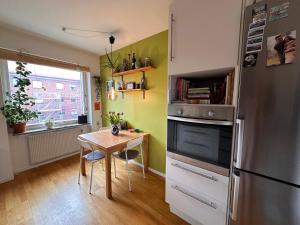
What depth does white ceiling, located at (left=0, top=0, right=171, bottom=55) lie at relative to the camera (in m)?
1.56

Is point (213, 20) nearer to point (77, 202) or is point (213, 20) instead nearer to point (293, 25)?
point (293, 25)

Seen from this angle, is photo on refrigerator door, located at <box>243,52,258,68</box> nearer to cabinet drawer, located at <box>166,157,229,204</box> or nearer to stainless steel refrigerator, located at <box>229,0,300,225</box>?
stainless steel refrigerator, located at <box>229,0,300,225</box>

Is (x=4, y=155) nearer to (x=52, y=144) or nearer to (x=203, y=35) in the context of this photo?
(x=52, y=144)

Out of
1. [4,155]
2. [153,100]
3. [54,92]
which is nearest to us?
[4,155]

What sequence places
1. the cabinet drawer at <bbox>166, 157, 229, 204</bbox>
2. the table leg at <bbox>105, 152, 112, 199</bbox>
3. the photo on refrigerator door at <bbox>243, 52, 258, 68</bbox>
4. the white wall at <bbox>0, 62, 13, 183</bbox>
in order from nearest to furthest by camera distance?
the photo on refrigerator door at <bbox>243, 52, 258, 68</bbox> → the cabinet drawer at <bbox>166, 157, 229, 204</bbox> → the table leg at <bbox>105, 152, 112, 199</bbox> → the white wall at <bbox>0, 62, 13, 183</bbox>

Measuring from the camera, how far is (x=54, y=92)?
9.53 ft

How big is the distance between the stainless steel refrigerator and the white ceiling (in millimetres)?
1151

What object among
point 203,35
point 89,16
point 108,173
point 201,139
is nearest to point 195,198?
point 201,139

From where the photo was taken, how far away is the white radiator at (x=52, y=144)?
2.54 meters

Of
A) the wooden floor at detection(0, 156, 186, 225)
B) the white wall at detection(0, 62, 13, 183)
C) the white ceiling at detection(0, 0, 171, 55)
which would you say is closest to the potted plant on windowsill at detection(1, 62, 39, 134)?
the white wall at detection(0, 62, 13, 183)

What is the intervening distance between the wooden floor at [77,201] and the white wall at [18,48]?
22 cm

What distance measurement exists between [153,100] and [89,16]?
1477mm

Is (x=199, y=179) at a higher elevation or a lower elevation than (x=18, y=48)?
lower

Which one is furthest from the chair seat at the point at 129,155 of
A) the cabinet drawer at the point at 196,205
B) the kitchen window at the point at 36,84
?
the kitchen window at the point at 36,84
